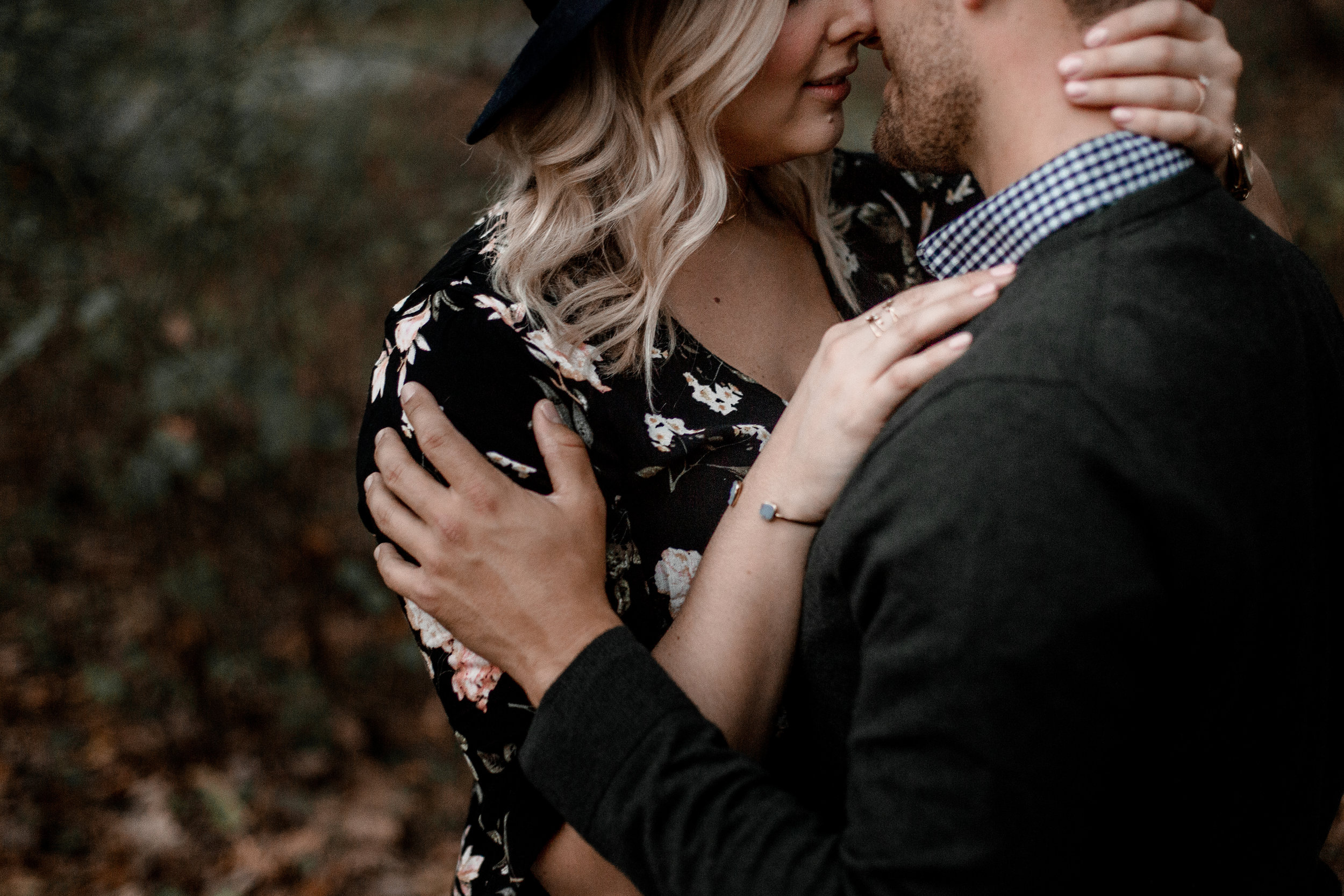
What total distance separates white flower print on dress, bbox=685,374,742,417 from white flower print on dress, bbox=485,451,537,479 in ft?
1.25

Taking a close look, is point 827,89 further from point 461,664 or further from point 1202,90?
point 461,664

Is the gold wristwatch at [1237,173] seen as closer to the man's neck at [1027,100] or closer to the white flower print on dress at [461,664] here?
the man's neck at [1027,100]

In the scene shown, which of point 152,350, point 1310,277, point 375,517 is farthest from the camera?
point 152,350

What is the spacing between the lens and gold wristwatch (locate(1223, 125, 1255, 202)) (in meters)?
1.66

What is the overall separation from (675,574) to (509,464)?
351 mm

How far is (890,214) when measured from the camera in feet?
7.64

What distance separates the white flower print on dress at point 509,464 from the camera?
150 centimetres

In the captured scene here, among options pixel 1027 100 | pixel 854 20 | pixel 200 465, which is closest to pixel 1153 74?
pixel 1027 100

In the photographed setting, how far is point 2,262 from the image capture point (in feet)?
11.2

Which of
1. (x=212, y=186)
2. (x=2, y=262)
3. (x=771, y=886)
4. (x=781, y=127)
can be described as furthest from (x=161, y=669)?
(x=771, y=886)

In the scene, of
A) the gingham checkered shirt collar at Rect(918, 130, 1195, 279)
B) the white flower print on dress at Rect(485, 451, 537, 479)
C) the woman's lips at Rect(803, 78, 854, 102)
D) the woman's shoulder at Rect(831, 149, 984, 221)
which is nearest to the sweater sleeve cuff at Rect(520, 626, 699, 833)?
the white flower print on dress at Rect(485, 451, 537, 479)

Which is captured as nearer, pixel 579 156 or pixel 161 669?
pixel 579 156

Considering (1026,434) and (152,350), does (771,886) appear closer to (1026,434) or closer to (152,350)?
(1026,434)

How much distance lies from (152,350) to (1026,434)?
3503mm
